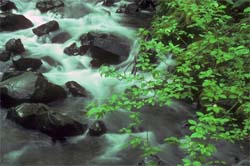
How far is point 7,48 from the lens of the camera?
934cm

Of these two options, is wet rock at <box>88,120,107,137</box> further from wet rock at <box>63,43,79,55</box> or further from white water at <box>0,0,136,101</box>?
wet rock at <box>63,43,79,55</box>

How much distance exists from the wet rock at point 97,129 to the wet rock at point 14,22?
5620 mm

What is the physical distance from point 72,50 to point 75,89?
2394 millimetres

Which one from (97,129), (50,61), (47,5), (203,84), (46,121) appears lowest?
(50,61)

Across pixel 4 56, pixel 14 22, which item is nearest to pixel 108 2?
pixel 14 22

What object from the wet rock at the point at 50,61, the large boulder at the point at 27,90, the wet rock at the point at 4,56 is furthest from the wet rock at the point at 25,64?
the large boulder at the point at 27,90

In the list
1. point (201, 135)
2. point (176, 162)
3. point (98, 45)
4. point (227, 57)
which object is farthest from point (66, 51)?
point (201, 135)

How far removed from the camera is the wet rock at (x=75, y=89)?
25.6ft

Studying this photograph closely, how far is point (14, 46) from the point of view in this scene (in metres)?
9.42

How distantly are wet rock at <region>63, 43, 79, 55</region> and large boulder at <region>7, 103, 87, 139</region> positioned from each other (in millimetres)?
3451

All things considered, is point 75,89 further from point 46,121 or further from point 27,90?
point 46,121

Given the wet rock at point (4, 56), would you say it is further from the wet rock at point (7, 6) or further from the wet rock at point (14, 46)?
the wet rock at point (7, 6)

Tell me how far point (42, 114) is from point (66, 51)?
3830 millimetres

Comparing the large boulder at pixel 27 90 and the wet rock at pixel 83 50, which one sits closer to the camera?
the large boulder at pixel 27 90
